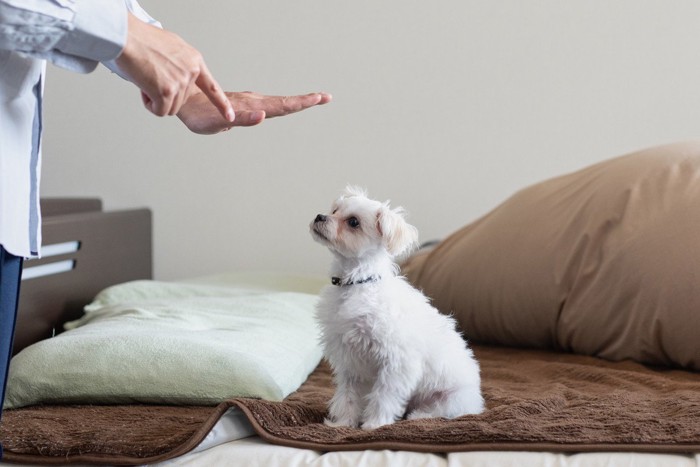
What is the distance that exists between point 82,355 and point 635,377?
114cm

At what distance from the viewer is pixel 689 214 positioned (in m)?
1.96

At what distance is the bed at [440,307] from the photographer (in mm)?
1333

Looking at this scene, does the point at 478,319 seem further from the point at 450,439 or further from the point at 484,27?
the point at 484,27

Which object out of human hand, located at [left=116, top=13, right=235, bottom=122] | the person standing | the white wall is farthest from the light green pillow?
the white wall

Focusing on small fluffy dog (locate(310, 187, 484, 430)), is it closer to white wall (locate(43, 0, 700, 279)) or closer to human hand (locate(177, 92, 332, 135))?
human hand (locate(177, 92, 332, 135))

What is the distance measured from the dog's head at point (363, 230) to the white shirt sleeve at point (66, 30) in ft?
2.03

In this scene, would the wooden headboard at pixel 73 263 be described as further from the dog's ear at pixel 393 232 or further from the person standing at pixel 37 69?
the person standing at pixel 37 69

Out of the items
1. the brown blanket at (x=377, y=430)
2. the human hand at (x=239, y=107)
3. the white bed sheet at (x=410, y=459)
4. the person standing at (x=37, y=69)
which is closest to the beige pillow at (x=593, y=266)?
the brown blanket at (x=377, y=430)

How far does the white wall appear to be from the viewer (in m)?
3.01

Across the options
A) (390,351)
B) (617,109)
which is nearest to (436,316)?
(390,351)

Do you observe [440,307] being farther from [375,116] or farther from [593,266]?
[375,116]

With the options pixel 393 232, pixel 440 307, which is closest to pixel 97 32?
pixel 393 232

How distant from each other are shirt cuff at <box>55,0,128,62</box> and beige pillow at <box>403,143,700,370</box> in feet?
4.56

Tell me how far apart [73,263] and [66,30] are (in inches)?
67.3
